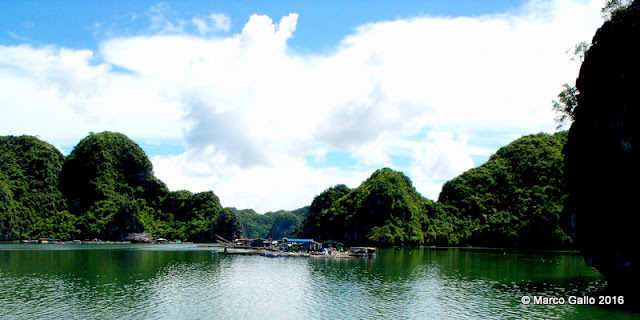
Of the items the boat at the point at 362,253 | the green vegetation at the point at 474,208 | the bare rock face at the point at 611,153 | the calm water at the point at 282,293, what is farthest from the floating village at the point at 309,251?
the bare rock face at the point at 611,153

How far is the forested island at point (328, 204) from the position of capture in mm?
142000

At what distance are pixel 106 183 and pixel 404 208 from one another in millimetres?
131656

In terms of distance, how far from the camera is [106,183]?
18362 centimetres

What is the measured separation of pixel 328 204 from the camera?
192750 millimetres

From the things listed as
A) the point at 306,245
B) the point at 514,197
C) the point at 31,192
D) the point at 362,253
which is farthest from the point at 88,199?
the point at 514,197

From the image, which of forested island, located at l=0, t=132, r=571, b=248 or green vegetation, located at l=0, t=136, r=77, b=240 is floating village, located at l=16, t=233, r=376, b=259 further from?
forested island, located at l=0, t=132, r=571, b=248

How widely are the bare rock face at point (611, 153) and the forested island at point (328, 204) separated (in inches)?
3928

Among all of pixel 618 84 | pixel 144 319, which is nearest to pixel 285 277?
pixel 144 319

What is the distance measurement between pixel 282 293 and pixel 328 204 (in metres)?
153

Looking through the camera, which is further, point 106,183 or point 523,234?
point 106,183

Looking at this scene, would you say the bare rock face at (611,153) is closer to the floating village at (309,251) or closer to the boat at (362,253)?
the boat at (362,253)

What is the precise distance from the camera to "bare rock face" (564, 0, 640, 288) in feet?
103

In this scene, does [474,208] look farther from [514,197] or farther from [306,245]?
[306,245]

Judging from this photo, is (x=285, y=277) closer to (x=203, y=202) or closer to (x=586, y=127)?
(x=586, y=127)
